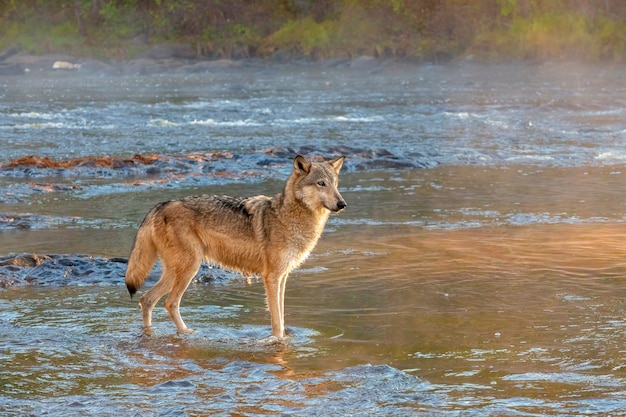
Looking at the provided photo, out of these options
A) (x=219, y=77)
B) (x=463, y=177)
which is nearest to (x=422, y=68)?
(x=219, y=77)

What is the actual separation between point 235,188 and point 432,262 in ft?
22.1

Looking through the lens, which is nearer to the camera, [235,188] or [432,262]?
[432,262]

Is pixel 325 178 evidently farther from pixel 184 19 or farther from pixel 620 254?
pixel 184 19

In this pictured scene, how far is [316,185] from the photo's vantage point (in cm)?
823

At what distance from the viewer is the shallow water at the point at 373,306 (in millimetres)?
6539

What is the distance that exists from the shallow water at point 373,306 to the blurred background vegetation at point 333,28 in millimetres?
40484

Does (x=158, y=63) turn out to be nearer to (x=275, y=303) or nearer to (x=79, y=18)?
(x=79, y=18)

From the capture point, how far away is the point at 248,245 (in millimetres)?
8445

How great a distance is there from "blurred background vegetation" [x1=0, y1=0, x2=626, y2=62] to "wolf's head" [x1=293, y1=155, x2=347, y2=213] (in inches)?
2028

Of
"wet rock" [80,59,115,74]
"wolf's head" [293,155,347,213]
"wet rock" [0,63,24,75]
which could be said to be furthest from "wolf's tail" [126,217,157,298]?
"wet rock" [80,59,115,74]

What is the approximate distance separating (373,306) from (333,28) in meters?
59.7

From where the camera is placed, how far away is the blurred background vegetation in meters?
59.9

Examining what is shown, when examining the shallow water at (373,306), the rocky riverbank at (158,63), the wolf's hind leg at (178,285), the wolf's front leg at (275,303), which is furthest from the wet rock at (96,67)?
the wolf's front leg at (275,303)

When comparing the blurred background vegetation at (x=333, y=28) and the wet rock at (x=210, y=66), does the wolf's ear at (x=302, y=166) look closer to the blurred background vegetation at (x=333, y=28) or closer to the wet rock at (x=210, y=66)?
the wet rock at (x=210, y=66)
